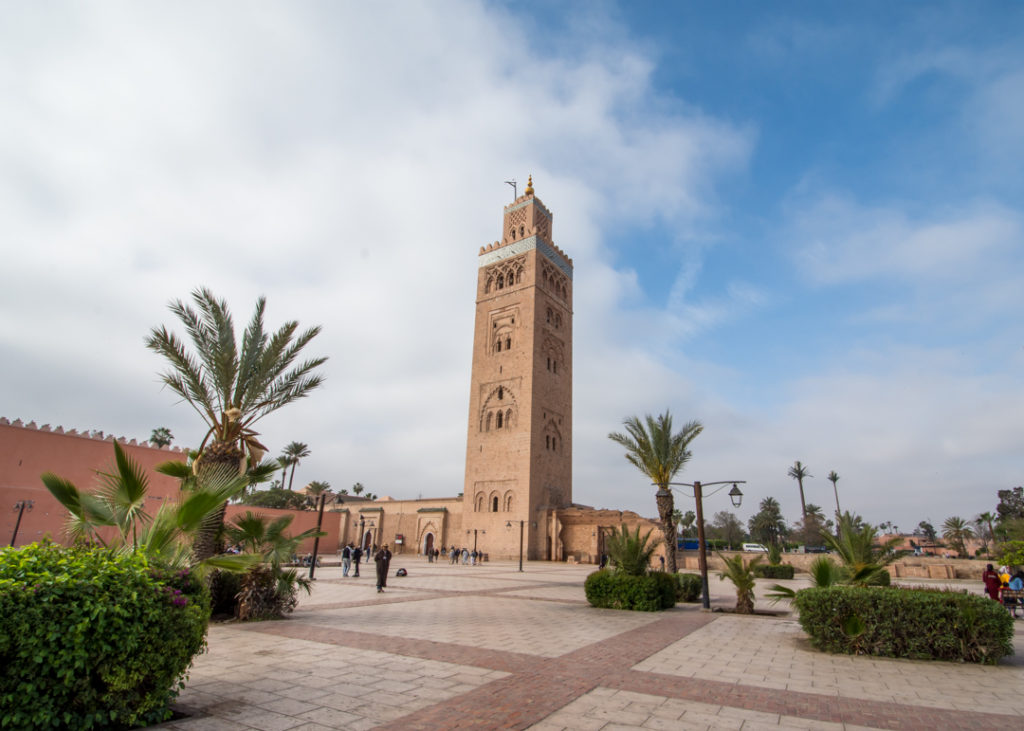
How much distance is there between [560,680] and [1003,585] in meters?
12.6

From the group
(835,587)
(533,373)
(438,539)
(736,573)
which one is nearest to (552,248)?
(533,373)

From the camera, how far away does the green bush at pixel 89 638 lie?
344 cm

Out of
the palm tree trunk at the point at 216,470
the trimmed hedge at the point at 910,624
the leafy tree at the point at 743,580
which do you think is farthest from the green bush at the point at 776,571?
the palm tree trunk at the point at 216,470

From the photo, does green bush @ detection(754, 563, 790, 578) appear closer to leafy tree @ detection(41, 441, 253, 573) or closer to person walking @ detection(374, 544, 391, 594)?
person walking @ detection(374, 544, 391, 594)

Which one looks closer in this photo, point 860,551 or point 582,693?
point 582,693

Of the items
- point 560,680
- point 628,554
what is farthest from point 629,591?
point 560,680

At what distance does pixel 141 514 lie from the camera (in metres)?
5.73

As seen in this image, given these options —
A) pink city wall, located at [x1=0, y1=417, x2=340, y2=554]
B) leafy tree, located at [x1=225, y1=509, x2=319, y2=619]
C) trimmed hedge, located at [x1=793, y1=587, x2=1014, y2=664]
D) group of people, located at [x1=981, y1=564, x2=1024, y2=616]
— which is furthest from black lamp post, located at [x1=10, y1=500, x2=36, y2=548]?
group of people, located at [x1=981, y1=564, x2=1024, y2=616]

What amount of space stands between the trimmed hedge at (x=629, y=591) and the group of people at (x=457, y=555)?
807 inches

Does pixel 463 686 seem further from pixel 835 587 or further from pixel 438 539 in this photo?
pixel 438 539

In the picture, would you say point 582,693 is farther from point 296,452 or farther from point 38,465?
point 296,452

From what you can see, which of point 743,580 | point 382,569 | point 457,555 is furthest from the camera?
point 457,555

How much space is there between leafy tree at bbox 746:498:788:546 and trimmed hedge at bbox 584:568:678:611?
2274 inches

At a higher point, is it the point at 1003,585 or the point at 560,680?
the point at 1003,585
